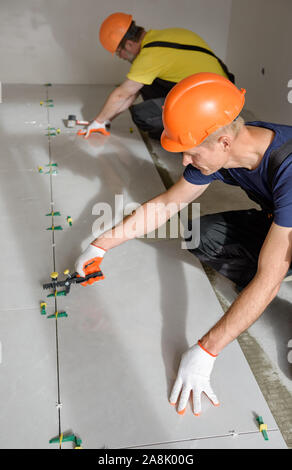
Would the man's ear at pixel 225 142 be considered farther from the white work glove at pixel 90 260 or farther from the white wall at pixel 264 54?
the white wall at pixel 264 54

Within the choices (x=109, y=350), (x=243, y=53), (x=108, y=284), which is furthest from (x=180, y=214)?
(x=243, y=53)

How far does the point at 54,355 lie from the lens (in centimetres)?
173

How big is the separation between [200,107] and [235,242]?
0.79 meters

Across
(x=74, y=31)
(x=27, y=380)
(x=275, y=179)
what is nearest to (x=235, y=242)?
(x=275, y=179)

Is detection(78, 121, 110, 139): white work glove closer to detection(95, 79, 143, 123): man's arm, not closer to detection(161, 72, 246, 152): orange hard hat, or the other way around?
detection(95, 79, 143, 123): man's arm

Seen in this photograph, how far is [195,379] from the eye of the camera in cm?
154

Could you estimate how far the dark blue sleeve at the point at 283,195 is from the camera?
4.52 ft

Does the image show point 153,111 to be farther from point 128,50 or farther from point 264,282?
point 264,282

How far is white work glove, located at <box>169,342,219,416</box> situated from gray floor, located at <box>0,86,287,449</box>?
0.14 feet

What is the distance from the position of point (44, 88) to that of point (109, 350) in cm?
383

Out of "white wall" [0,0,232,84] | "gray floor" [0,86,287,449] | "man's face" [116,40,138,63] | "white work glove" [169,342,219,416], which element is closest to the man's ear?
"white work glove" [169,342,219,416]

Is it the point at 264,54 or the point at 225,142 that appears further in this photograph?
the point at 264,54

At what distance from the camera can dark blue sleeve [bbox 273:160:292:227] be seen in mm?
1378

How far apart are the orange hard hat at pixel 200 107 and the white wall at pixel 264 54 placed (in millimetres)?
2382
